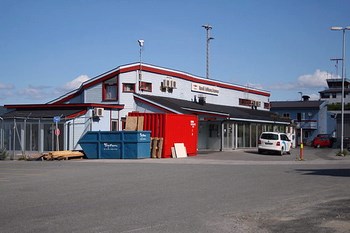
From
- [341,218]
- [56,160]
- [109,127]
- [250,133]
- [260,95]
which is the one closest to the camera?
[341,218]

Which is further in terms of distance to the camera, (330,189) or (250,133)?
(250,133)

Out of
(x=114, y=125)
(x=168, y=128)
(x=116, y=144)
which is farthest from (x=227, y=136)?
(x=116, y=144)

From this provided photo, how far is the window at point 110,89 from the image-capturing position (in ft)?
139

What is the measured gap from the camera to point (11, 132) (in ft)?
124

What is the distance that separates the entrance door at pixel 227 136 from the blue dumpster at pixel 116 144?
12.7 meters

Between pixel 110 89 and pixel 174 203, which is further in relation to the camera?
pixel 110 89

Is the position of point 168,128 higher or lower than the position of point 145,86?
lower

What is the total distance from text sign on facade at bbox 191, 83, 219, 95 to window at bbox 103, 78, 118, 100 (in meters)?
9.54

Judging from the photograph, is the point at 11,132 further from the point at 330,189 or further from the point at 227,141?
the point at 330,189

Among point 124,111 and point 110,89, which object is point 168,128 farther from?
point 110,89

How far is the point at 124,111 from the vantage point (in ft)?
135

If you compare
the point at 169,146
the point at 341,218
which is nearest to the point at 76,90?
the point at 169,146

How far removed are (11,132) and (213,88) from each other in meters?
22.6

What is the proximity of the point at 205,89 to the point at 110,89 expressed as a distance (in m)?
12.3
